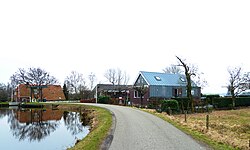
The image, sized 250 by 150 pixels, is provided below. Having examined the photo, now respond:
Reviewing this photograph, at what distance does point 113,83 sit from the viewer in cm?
7625

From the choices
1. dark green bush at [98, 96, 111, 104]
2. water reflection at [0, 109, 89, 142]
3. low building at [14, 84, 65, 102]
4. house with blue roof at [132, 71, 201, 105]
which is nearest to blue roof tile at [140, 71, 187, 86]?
house with blue roof at [132, 71, 201, 105]

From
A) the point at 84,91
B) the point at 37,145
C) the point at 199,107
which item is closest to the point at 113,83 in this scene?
the point at 84,91

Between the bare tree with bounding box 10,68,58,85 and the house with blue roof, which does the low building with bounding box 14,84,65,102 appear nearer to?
the bare tree with bounding box 10,68,58,85

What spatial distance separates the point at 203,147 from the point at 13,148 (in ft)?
31.6

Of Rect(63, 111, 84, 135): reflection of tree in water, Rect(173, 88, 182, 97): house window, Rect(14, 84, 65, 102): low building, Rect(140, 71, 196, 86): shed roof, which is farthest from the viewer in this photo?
Rect(14, 84, 65, 102): low building

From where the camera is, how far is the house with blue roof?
40188mm

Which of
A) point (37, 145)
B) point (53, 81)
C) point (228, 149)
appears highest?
point (53, 81)

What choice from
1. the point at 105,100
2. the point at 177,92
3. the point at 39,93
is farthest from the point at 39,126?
the point at 39,93

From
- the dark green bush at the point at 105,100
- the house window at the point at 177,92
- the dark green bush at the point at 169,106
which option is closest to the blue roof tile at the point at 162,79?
the house window at the point at 177,92

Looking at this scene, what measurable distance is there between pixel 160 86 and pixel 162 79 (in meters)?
2.34

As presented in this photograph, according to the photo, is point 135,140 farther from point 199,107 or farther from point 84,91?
point 84,91

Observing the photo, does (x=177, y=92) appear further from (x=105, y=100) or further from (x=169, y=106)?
(x=169, y=106)

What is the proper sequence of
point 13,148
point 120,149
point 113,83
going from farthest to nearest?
point 113,83 < point 13,148 < point 120,149

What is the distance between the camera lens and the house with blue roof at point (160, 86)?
132 ft
